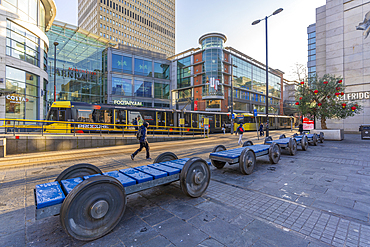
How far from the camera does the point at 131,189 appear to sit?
113 inches

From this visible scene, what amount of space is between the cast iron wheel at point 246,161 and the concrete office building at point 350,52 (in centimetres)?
2264

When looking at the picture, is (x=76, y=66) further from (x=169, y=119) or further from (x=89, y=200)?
(x=89, y=200)

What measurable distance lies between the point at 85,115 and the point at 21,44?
1029 cm

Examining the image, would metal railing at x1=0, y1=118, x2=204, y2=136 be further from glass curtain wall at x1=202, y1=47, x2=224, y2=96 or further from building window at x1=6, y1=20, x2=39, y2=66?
glass curtain wall at x1=202, y1=47, x2=224, y2=96

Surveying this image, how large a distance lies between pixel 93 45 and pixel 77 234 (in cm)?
4124

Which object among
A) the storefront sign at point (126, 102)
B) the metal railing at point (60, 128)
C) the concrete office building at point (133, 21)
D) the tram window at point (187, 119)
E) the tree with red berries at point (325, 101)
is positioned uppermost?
A: the concrete office building at point (133, 21)

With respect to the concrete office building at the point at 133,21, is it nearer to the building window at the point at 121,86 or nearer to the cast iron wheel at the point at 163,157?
the building window at the point at 121,86

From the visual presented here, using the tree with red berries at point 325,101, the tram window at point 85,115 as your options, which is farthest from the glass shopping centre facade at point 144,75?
the tram window at point 85,115

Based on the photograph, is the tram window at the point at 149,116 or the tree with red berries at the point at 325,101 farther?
the tram window at the point at 149,116

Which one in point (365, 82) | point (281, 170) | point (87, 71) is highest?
point (87, 71)

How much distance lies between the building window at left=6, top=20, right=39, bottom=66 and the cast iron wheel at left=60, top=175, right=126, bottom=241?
2177 centimetres

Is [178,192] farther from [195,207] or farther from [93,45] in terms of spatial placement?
[93,45]

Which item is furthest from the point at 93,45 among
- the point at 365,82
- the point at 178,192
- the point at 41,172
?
the point at 365,82

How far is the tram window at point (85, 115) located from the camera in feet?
51.9
